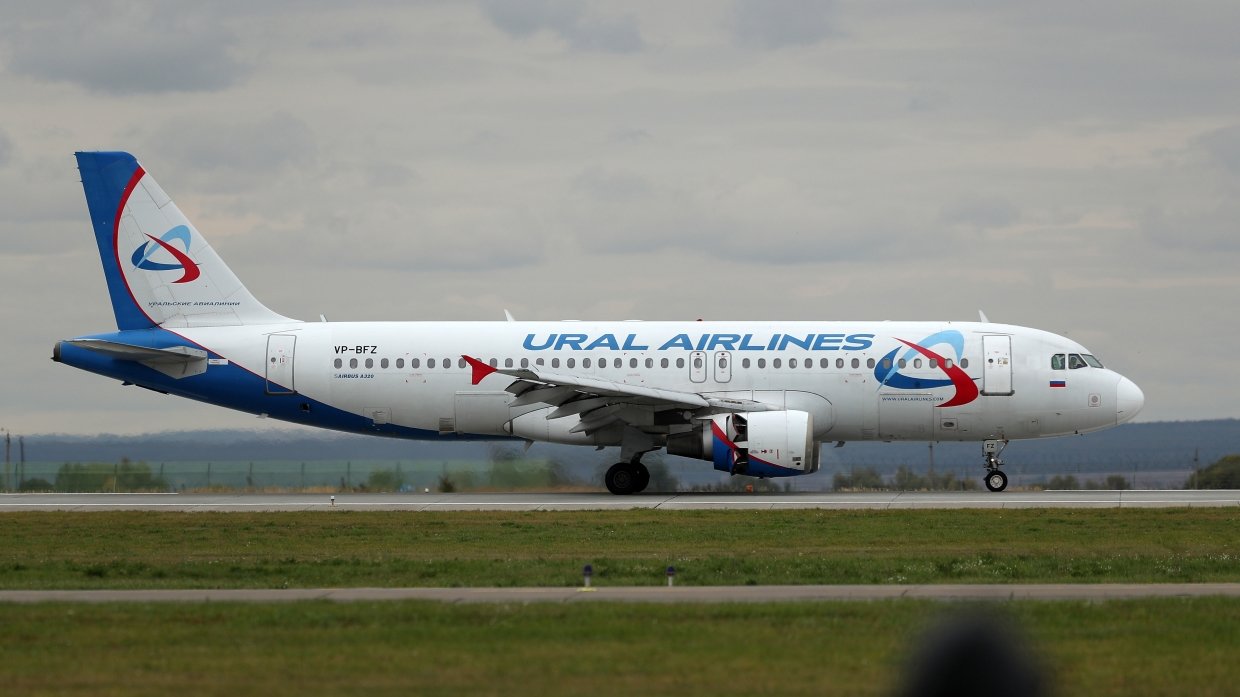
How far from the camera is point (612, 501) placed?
36.2m

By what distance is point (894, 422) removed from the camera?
124 feet

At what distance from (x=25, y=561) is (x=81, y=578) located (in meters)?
3.03

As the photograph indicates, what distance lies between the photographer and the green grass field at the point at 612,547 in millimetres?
20281

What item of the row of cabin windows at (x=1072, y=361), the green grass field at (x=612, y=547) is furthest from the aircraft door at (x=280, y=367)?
the row of cabin windows at (x=1072, y=361)

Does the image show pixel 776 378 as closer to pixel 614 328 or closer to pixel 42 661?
pixel 614 328

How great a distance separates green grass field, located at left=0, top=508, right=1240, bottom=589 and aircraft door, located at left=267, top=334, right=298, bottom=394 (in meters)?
6.28

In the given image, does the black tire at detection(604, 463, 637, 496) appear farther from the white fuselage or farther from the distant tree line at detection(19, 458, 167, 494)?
the distant tree line at detection(19, 458, 167, 494)

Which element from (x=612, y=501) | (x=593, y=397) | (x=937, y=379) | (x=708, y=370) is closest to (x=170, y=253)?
(x=593, y=397)

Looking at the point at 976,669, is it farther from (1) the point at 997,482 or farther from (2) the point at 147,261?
(2) the point at 147,261

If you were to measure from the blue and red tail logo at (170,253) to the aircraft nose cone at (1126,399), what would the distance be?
74.7 feet

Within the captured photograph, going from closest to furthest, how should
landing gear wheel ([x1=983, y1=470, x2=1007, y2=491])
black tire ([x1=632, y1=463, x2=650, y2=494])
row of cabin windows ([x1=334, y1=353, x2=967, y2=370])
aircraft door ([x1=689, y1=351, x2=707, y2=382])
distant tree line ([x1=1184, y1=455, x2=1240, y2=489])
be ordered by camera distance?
row of cabin windows ([x1=334, y1=353, x2=967, y2=370]) < aircraft door ([x1=689, y1=351, x2=707, y2=382]) < landing gear wheel ([x1=983, y1=470, x2=1007, y2=491]) < black tire ([x1=632, y1=463, x2=650, y2=494]) < distant tree line ([x1=1184, y1=455, x2=1240, y2=489])

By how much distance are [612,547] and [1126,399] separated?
17764 mm

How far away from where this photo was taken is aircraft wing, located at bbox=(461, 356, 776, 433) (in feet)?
117

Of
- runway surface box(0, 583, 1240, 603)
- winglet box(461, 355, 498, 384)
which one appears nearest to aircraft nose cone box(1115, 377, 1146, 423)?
winglet box(461, 355, 498, 384)
